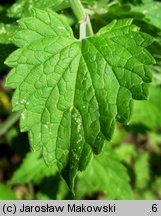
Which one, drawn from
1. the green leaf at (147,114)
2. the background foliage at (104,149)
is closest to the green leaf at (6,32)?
the background foliage at (104,149)

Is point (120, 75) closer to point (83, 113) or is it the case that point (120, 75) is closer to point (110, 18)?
point (83, 113)

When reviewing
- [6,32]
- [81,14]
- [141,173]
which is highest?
[81,14]

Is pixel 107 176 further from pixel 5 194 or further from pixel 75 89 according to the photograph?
pixel 75 89

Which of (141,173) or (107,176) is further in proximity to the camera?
(141,173)

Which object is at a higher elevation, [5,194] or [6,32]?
[6,32]

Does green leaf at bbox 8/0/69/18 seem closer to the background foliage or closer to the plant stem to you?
the background foliage

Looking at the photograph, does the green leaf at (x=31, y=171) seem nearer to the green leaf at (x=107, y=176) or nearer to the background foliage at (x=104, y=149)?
the background foliage at (x=104, y=149)

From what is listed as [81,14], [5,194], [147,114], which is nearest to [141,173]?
[147,114]

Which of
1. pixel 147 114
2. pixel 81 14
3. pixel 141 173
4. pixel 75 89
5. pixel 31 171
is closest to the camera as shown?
pixel 75 89
